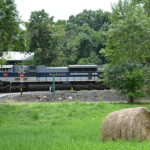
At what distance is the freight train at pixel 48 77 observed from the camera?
41.9 meters

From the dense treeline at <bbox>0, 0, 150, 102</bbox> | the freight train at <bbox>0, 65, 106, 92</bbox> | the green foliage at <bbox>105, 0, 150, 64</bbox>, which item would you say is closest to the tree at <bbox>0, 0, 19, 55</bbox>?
the dense treeline at <bbox>0, 0, 150, 102</bbox>

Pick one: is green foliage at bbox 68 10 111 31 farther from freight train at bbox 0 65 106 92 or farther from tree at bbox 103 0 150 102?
tree at bbox 103 0 150 102

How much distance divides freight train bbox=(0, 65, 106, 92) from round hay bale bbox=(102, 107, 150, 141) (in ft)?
114

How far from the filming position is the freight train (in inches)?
1651

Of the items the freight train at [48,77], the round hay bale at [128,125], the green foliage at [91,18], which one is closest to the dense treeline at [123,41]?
the freight train at [48,77]

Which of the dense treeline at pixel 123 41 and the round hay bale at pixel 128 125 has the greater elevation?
the dense treeline at pixel 123 41

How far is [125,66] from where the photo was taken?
27.4m

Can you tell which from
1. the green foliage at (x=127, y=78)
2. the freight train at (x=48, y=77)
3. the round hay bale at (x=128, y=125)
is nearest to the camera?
the round hay bale at (x=128, y=125)

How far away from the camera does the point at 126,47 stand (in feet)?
81.7

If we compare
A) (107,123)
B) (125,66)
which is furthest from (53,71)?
(107,123)

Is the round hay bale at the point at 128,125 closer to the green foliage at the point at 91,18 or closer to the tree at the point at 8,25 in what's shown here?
the tree at the point at 8,25

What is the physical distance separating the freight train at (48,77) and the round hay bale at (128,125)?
34.8 m

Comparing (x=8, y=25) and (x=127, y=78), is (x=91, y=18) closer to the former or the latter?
(x=127, y=78)

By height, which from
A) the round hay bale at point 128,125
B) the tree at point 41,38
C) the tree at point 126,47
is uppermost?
the tree at point 41,38
